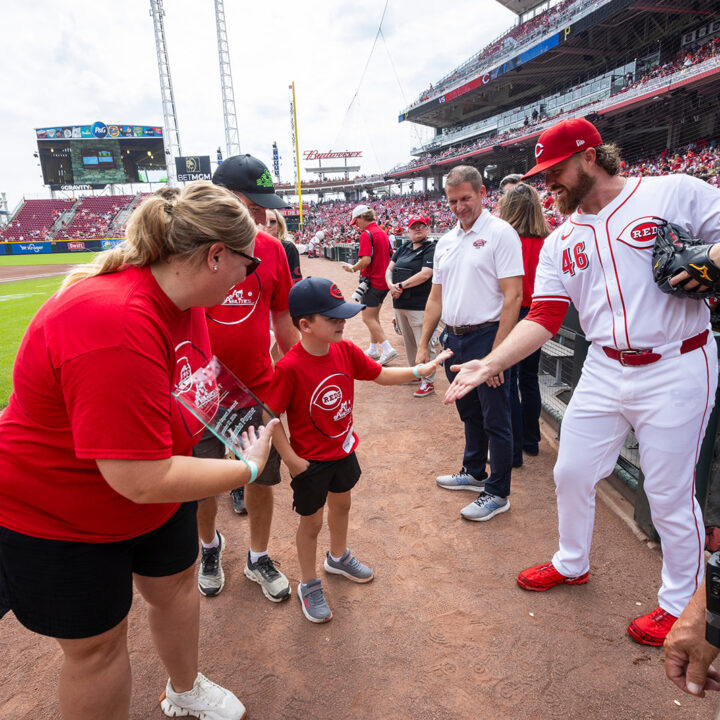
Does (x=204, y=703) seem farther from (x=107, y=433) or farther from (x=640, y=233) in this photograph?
(x=640, y=233)

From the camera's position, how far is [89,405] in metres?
1.15

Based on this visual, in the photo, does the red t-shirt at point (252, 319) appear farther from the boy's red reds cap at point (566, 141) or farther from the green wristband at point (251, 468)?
the boy's red reds cap at point (566, 141)

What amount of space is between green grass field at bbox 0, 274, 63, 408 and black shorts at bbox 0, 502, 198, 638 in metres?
5.68

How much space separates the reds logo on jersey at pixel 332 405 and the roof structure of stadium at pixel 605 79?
19845 millimetres

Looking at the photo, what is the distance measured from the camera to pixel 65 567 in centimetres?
139

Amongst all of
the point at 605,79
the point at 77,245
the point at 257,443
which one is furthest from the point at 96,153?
the point at 257,443

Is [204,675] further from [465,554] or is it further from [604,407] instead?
[604,407]

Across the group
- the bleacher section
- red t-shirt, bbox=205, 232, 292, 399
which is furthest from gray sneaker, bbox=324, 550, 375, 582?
the bleacher section

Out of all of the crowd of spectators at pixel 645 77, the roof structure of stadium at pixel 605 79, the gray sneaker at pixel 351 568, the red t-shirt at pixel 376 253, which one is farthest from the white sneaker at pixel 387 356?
the crowd of spectators at pixel 645 77

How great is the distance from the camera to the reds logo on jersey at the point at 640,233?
2.06m

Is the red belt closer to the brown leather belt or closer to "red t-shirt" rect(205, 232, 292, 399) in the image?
the brown leather belt

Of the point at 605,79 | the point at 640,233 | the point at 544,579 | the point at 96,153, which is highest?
the point at 96,153

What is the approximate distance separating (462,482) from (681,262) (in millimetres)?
2397

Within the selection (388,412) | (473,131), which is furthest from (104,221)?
(388,412)
